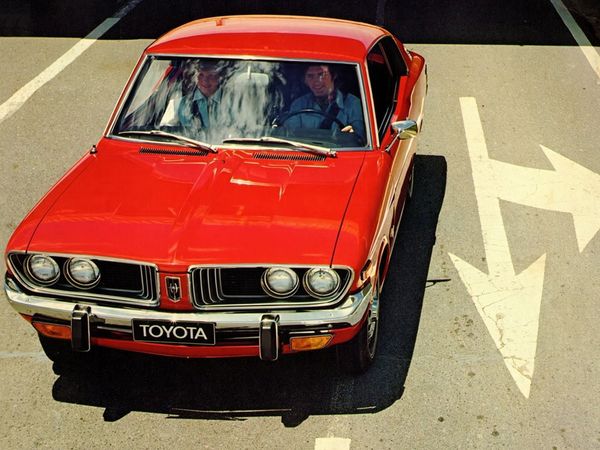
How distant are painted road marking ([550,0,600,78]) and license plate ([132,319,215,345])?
7.45 metres

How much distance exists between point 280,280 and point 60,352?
1.65 m

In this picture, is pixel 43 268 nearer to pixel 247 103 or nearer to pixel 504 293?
pixel 247 103

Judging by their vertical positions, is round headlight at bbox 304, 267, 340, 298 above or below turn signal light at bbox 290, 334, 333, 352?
above

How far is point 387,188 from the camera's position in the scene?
6227 millimetres

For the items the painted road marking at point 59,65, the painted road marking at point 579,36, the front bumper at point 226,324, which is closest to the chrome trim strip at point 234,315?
the front bumper at point 226,324

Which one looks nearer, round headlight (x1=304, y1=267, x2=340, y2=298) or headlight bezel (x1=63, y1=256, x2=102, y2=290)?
round headlight (x1=304, y1=267, x2=340, y2=298)

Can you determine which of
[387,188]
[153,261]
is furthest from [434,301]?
[153,261]

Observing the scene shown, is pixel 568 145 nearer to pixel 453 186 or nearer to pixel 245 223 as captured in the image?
pixel 453 186

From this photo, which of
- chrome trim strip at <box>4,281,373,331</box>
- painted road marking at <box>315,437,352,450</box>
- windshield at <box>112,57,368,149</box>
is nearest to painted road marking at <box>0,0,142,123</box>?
windshield at <box>112,57,368,149</box>

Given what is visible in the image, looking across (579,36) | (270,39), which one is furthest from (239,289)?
(579,36)

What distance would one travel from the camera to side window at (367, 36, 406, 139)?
269 inches

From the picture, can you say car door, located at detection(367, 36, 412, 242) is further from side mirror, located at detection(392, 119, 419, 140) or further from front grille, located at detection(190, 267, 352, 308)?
front grille, located at detection(190, 267, 352, 308)

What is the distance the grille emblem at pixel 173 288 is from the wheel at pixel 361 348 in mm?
1085

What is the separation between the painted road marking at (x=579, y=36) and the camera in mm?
11609
